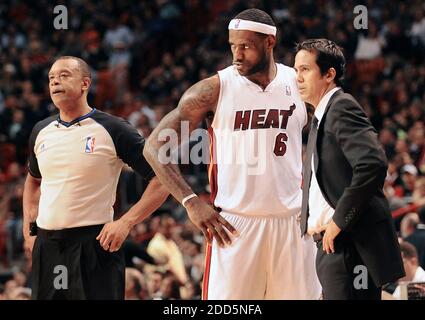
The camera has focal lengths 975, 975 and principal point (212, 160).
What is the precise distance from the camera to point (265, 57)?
243 inches

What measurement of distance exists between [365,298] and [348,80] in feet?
41.7

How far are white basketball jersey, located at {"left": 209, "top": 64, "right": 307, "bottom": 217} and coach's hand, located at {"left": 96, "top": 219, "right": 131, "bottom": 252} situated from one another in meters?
0.66

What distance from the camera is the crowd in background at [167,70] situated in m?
13.6

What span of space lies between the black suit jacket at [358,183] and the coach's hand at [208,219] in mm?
697

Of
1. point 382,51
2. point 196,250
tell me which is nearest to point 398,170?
point 196,250

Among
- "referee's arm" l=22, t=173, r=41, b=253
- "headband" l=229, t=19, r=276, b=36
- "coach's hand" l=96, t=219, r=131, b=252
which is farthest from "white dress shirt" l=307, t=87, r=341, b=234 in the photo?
"referee's arm" l=22, t=173, r=41, b=253

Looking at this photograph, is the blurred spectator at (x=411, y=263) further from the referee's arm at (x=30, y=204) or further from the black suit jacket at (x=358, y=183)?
the referee's arm at (x=30, y=204)

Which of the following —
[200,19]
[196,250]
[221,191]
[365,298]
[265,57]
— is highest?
[200,19]

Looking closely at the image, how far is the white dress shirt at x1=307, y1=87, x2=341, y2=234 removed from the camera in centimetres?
546

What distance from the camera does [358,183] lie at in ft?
17.0

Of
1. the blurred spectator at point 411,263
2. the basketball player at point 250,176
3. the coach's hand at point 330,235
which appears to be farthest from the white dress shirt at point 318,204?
the blurred spectator at point 411,263

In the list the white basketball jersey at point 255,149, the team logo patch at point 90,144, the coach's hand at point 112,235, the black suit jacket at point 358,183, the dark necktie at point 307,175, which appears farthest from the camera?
the team logo patch at point 90,144

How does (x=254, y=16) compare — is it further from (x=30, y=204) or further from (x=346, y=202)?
(x=30, y=204)
